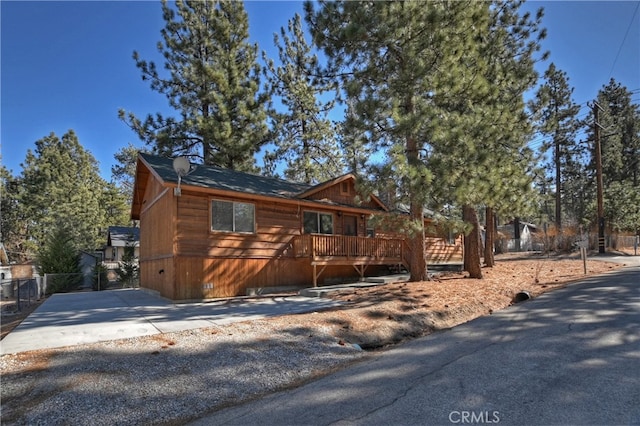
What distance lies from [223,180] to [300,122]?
1360 centimetres

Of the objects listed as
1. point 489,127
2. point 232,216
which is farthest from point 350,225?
point 489,127

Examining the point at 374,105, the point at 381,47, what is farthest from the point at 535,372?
the point at 381,47

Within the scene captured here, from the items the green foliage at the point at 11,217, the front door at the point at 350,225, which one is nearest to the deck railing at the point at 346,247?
the front door at the point at 350,225

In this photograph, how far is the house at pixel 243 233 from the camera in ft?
38.2

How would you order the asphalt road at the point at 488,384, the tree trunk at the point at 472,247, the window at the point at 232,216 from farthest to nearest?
the tree trunk at the point at 472,247 → the window at the point at 232,216 → the asphalt road at the point at 488,384

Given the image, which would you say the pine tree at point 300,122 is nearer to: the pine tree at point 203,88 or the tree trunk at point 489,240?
the pine tree at point 203,88

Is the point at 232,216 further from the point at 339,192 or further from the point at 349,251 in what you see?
the point at 339,192

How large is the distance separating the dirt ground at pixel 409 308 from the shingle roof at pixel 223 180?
470cm

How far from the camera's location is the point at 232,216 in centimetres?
1270

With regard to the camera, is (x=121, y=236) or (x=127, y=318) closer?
(x=127, y=318)

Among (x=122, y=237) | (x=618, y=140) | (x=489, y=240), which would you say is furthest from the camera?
(x=618, y=140)

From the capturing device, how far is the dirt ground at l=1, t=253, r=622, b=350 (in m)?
7.34

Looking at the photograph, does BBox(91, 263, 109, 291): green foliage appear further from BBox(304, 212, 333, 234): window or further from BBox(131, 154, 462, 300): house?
BBox(304, 212, 333, 234): window

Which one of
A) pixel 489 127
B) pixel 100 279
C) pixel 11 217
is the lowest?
pixel 100 279
